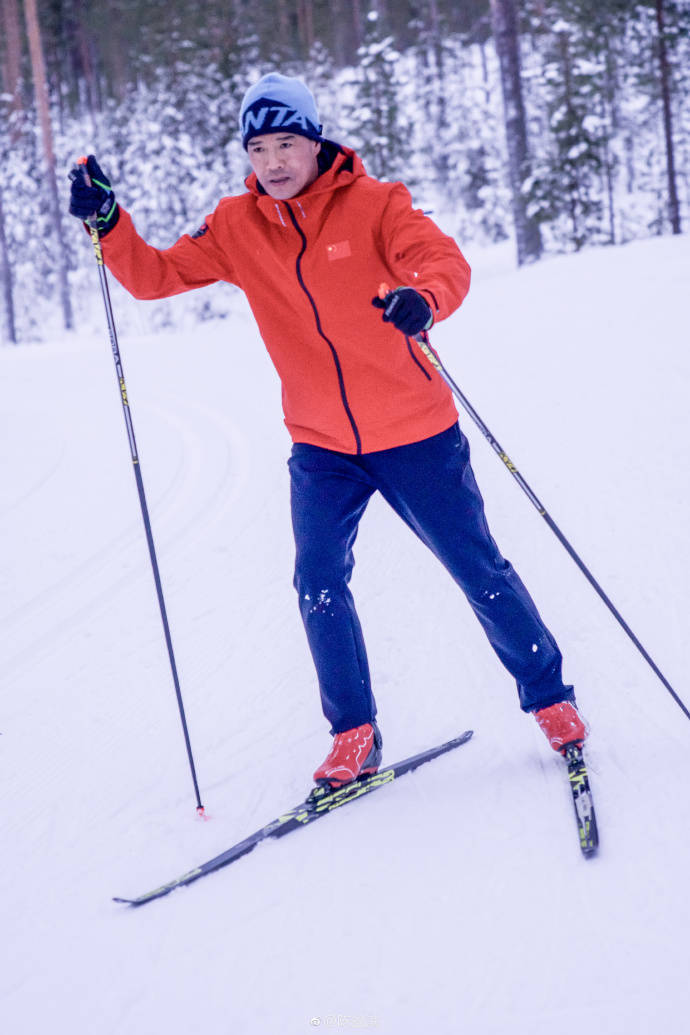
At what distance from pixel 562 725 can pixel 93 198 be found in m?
2.17

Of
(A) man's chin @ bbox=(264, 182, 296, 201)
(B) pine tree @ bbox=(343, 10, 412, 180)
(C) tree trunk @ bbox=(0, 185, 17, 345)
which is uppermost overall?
(B) pine tree @ bbox=(343, 10, 412, 180)

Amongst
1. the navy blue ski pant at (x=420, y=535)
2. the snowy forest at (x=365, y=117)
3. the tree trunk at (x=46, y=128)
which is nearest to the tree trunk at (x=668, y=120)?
the snowy forest at (x=365, y=117)

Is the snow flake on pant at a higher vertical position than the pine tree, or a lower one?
lower

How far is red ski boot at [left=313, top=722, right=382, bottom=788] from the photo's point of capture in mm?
2545

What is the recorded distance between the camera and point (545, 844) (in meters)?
2.17

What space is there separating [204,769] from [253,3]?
1371 inches

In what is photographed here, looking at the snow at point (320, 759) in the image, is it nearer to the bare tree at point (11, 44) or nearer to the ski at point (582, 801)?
the ski at point (582, 801)

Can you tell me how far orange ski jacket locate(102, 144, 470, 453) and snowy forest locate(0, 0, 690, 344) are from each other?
13.4 meters

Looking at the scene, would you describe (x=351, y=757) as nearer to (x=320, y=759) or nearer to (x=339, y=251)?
(x=320, y=759)

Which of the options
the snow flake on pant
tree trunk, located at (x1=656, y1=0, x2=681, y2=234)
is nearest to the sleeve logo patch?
the snow flake on pant

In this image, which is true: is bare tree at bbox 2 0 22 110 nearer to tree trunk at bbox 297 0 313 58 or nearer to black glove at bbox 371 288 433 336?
tree trunk at bbox 297 0 313 58

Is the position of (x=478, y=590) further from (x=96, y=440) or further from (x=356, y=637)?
(x=96, y=440)

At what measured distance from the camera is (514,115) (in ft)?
47.6

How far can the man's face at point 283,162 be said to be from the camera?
2.40 m
